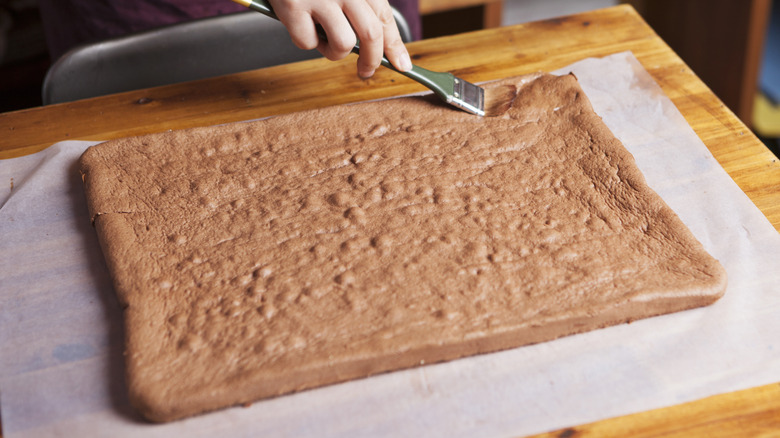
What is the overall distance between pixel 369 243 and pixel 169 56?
0.70m

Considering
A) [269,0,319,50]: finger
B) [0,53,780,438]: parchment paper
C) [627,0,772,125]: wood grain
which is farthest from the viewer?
[627,0,772,125]: wood grain

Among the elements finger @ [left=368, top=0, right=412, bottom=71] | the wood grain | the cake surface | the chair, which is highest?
finger @ [left=368, top=0, right=412, bottom=71]

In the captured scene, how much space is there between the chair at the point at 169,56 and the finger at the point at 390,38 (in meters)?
0.29

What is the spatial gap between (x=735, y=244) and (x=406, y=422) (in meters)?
0.57

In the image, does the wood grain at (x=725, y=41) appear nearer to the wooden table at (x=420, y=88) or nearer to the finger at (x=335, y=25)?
the wooden table at (x=420, y=88)

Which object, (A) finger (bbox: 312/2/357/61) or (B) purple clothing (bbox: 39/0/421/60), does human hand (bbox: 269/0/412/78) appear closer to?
(A) finger (bbox: 312/2/357/61)

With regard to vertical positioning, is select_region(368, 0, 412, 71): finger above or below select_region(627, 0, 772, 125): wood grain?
above

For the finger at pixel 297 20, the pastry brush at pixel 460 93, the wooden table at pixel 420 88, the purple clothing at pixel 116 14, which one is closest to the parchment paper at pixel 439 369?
the wooden table at pixel 420 88

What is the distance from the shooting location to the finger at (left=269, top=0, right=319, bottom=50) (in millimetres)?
1134

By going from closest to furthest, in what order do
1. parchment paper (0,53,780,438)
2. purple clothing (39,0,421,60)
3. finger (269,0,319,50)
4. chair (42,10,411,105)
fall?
parchment paper (0,53,780,438) → finger (269,0,319,50) → chair (42,10,411,105) → purple clothing (39,0,421,60)

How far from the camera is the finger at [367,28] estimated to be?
1.14m

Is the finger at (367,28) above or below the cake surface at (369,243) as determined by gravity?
above

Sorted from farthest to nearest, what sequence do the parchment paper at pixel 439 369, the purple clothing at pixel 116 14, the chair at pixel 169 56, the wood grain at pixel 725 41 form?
the wood grain at pixel 725 41 → the purple clothing at pixel 116 14 → the chair at pixel 169 56 → the parchment paper at pixel 439 369

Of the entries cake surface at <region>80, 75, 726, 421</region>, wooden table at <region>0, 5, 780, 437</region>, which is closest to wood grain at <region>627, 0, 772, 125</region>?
wooden table at <region>0, 5, 780, 437</region>
